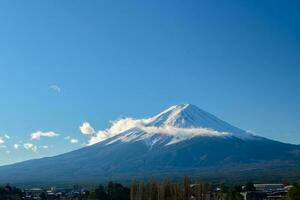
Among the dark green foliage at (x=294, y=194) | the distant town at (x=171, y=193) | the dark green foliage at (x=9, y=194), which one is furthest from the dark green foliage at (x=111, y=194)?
the dark green foliage at (x=294, y=194)

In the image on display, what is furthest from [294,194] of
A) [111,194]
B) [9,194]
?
[9,194]

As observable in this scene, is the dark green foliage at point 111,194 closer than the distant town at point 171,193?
No

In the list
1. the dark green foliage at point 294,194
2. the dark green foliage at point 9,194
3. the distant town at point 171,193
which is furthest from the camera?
the dark green foliage at point 9,194

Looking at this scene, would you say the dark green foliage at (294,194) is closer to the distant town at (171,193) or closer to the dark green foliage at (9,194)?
the distant town at (171,193)

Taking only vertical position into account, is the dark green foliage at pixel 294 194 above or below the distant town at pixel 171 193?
below

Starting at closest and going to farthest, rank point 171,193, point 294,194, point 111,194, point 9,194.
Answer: point 294,194, point 171,193, point 111,194, point 9,194

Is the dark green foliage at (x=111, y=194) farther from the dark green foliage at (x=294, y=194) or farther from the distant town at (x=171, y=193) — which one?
the dark green foliage at (x=294, y=194)

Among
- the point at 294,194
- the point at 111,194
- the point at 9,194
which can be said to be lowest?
the point at 294,194

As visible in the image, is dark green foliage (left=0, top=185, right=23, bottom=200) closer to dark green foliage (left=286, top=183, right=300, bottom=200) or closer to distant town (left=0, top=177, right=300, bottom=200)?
distant town (left=0, top=177, right=300, bottom=200)

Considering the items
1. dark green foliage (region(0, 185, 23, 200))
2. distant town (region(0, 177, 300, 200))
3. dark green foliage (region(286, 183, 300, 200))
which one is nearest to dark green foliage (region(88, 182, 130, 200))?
distant town (region(0, 177, 300, 200))

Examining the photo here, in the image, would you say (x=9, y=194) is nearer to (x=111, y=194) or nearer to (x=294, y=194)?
(x=111, y=194)

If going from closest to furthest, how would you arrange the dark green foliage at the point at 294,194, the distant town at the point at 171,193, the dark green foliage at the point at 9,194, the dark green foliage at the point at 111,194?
the dark green foliage at the point at 294,194, the distant town at the point at 171,193, the dark green foliage at the point at 111,194, the dark green foliage at the point at 9,194

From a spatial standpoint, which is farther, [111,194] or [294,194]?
A: [111,194]

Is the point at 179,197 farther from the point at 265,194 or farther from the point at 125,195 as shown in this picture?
the point at 265,194
